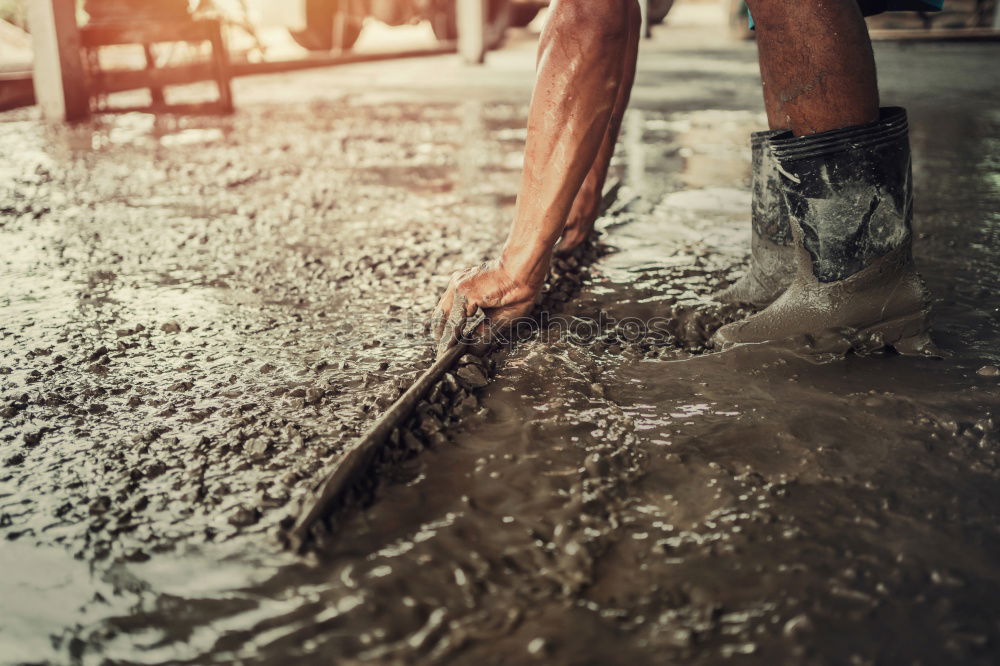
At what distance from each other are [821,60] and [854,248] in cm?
40

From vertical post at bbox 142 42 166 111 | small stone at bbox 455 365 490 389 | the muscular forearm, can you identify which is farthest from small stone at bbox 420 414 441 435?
vertical post at bbox 142 42 166 111

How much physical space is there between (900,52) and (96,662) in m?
10.3

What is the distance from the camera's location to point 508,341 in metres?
1.79

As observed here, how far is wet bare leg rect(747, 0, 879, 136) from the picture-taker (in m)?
1.68

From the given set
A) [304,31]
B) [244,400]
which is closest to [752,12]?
[244,400]

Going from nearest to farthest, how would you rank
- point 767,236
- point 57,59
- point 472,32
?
point 767,236
point 57,59
point 472,32

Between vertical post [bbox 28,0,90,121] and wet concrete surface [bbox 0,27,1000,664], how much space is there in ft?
9.91

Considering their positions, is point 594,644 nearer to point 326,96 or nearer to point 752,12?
point 752,12

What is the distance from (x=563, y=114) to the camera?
5.51 ft

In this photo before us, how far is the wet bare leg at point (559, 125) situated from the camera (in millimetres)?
1660

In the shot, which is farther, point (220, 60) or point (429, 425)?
point (220, 60)

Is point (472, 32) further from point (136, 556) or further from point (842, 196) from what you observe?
point (136, 556)

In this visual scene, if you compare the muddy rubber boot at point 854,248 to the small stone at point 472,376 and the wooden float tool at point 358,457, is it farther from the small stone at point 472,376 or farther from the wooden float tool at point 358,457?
the wooden float tool at point 358,457

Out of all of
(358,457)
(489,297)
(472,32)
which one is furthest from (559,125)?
(472,32)
